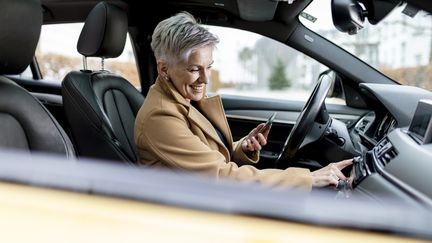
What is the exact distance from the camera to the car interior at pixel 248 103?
1.47 meters

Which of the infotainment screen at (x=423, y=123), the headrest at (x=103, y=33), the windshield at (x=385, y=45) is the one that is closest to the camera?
the infotainment screen at (x=423, y=123)

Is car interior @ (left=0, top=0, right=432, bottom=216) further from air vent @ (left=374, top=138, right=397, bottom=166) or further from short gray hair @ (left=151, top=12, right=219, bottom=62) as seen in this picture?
short gray hair @ (left=151, top=12, right=219, bottom=62)

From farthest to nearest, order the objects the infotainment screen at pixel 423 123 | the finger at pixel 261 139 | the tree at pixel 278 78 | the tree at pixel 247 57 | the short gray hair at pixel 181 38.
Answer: the tree at pixel 278 78 < the tree at pixel 247 57 < the finger at pixel 261 139 < the short gray hair at pixel 181 38 < the infotainment screen at pixel 423 123

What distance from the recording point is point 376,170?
4.84ft

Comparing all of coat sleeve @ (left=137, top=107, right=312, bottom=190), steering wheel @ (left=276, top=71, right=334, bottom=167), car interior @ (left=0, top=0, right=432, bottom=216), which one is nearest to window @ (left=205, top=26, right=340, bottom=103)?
car interior @ (left=0, top=0, right=432, bottom=216)

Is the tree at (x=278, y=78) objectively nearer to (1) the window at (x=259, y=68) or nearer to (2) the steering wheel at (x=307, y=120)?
(1) the window at (x=259, y=68)

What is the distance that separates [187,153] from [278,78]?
11.2 feet

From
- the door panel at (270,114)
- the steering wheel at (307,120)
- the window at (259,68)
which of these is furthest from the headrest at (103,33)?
the door panel at (270,114)

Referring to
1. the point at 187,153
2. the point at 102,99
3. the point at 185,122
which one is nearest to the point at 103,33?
the point at 102,99

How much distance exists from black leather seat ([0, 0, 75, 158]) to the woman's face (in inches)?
15.6

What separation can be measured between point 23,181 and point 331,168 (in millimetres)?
1066

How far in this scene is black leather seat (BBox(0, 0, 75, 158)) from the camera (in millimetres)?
1489

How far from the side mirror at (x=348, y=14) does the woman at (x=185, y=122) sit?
49 cm

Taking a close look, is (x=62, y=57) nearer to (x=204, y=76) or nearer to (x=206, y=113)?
(x=206, y=113)
